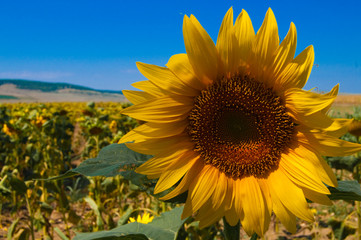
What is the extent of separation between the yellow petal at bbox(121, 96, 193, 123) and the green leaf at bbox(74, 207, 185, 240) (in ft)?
1.10

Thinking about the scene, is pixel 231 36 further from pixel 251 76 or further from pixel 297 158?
pixel 297 158

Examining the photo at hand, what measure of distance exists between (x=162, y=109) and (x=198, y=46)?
8.7 inches

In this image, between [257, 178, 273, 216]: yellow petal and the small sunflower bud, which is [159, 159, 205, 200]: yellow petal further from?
the small sunflower bud

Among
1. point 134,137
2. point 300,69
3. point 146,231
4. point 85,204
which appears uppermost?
point 300,69

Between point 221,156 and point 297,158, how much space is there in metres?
0.24

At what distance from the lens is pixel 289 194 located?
0.86 metres

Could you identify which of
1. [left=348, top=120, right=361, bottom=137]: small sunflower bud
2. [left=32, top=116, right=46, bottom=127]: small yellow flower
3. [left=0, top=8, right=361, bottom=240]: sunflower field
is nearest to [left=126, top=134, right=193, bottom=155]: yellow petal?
[left=0, top=8, right=361, bottom=240]: sunflower field

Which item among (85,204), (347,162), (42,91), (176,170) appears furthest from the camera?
(42,91)

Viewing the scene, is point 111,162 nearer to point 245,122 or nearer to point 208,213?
point 208,213

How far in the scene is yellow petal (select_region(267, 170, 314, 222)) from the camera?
83 cm

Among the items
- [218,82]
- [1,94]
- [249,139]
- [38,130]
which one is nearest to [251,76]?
[218,82]

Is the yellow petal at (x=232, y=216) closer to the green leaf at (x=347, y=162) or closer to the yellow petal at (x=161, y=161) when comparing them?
the yellow petal at (x=161, y=161)

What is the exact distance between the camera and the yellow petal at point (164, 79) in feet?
2.79

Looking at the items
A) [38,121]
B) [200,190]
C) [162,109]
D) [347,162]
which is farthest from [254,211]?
[38,121]
